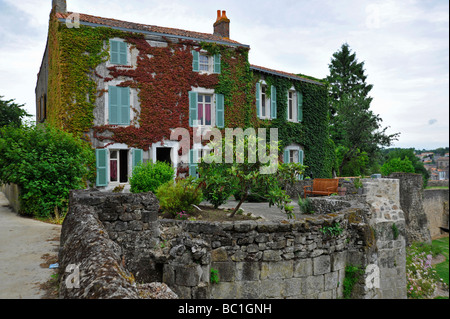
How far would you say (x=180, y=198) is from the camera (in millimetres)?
9172

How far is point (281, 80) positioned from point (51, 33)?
44.0 feet

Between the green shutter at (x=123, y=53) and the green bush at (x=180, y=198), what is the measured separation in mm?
9676

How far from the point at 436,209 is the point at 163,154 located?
71.9ft

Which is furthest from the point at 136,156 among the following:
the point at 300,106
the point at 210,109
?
the point at 300,106

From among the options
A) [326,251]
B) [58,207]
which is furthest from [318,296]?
[58,207]

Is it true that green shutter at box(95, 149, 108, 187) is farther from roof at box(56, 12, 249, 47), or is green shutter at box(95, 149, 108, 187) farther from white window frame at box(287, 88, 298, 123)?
white window frame at box(287, 88, 298, 123)

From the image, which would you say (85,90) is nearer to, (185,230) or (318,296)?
(185,230)

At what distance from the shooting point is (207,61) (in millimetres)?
18969

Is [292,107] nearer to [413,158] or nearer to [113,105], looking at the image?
[113,105]

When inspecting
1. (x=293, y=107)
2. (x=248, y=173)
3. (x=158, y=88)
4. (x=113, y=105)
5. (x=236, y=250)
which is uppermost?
(x=158, y=88)

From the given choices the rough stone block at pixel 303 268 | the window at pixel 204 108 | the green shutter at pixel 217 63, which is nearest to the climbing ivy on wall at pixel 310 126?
the green shutter at pixel 217 63

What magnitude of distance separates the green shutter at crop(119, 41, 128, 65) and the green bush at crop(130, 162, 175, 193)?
6408 mm

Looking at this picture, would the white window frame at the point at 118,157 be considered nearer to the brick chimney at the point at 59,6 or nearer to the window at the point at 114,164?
the window at the point at 114,164

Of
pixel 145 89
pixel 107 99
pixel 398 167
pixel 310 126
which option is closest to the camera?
pixel 107 99
